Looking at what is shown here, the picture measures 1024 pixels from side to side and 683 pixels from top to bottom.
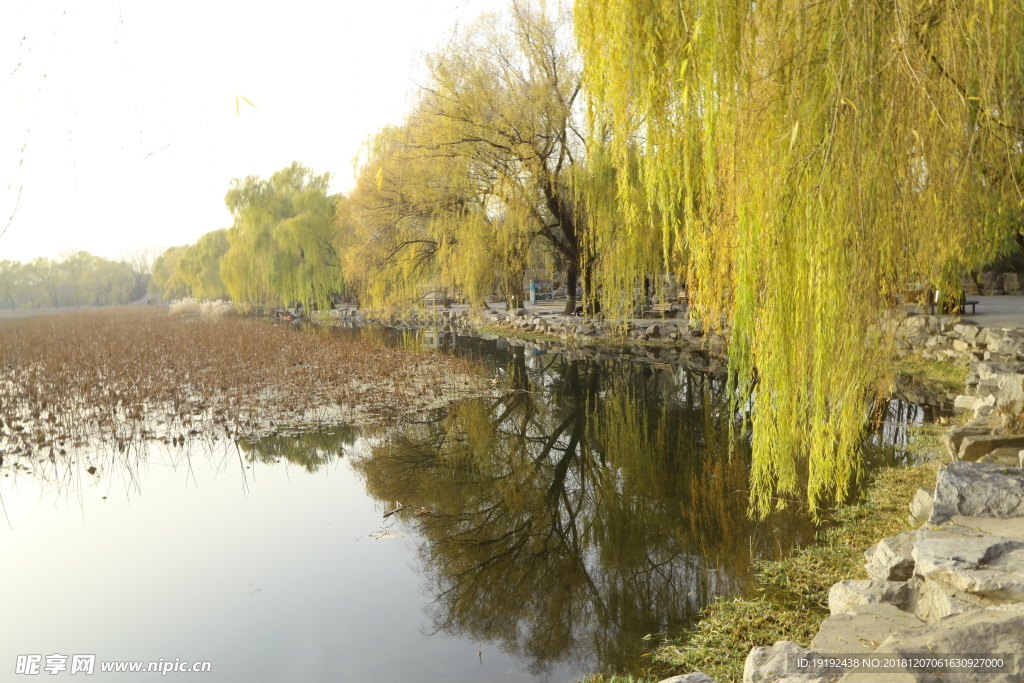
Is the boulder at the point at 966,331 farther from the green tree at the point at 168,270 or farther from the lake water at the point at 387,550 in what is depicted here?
the green tree at the point at 168,270

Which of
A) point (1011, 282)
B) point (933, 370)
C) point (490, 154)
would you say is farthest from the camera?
point (1011, 282)

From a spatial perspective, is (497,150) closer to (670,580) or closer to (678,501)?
(678,501)

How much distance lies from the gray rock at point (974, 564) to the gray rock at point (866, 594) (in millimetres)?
123

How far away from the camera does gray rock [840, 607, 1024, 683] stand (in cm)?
165

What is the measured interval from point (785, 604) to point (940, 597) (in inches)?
41.0

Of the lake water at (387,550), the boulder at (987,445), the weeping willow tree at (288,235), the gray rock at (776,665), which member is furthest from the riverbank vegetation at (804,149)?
the weeping willow tree at (288,235)

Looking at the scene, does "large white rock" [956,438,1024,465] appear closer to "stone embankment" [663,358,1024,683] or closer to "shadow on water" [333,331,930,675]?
"stone embankment" [663,358,1024,683]

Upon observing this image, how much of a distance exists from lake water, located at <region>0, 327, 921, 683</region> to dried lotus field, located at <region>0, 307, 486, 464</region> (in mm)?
769

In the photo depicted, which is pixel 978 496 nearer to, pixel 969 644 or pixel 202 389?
pixel 969 644

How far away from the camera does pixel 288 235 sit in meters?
22.6

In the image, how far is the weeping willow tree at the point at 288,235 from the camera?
22.6m

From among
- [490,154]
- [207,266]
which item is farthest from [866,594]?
[207,266]

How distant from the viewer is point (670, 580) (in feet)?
12.4

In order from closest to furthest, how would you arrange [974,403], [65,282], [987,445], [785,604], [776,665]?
1. [776,665]
2. [785,604]
3. [987,445]
4. [974,403]
5. [65,282]
